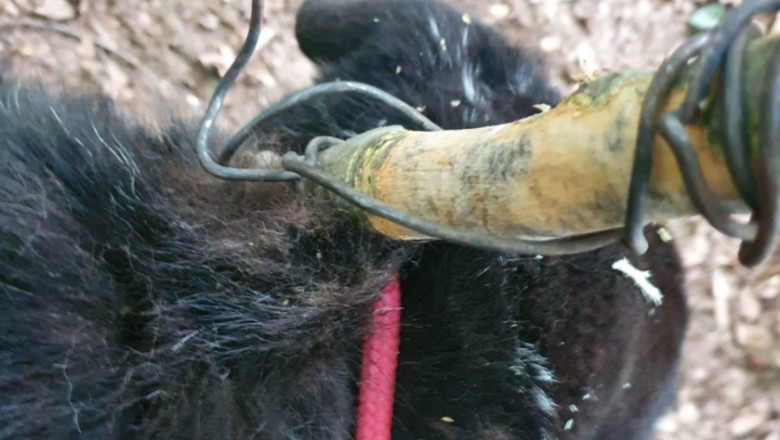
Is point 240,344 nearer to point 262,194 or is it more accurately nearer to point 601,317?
point 262,194

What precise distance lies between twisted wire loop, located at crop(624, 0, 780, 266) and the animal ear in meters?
1.04

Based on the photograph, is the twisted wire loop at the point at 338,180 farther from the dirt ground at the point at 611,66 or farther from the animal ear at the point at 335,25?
the dirt ground at the point at 611,66

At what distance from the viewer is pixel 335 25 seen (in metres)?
1.48

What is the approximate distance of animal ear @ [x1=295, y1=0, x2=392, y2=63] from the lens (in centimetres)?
144

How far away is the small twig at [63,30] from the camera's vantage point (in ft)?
4.88

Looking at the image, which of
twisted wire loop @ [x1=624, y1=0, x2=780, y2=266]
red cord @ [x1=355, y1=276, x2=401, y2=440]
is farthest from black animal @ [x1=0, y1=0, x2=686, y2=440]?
twisted wire loop @ [x1=624, y1=0, x2=780, y2=266]

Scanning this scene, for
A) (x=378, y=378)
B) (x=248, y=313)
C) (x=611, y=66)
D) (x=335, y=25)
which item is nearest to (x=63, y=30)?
(x=335, y=25)

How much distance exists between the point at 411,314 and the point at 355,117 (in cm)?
38

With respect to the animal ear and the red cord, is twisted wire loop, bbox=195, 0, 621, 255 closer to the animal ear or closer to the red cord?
the red cord

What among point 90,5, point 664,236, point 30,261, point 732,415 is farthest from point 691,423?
point 90,5

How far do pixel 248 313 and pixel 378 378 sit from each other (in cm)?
21

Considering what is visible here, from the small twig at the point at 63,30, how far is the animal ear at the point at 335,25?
0.39 m

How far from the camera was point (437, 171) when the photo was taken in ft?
2.13

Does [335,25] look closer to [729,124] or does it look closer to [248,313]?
[248,313]
